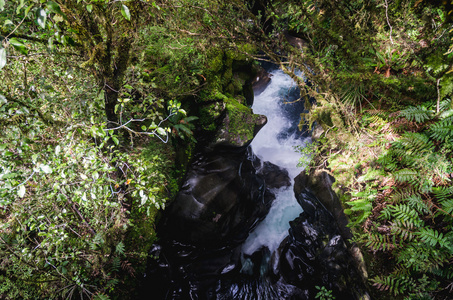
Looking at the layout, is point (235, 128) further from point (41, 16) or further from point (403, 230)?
point (41, 16)

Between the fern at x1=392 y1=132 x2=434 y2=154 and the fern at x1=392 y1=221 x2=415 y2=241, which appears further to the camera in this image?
the fern at x1=392 y1=132 x2=434 y2=154

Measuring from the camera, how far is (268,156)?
444 inches

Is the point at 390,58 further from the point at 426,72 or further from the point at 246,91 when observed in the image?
the point at 246,91

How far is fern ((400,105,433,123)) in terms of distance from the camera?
353 cm

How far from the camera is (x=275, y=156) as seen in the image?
11281mm

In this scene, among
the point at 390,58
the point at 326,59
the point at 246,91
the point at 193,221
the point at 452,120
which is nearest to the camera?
the point at 452,120

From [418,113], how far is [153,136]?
4490mm

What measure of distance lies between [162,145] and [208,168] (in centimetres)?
176

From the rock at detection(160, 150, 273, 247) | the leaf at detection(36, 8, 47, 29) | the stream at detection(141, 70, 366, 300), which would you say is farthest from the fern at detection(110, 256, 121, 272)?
the leaf at detection(36, 8, 47, 29)

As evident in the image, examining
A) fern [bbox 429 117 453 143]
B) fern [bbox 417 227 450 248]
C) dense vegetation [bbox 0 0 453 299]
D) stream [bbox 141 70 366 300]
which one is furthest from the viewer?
stream [bbox 141 70 366 300]

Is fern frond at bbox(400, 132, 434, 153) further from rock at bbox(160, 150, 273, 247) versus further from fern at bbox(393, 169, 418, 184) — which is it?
rock at bbox(160, 150, 273, 247)

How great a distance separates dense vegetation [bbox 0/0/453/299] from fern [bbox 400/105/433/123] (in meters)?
0.02

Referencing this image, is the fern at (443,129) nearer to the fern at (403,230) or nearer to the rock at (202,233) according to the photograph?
the fern at (403,230)

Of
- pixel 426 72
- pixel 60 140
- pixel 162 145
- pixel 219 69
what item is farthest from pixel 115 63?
pixel 426 72
